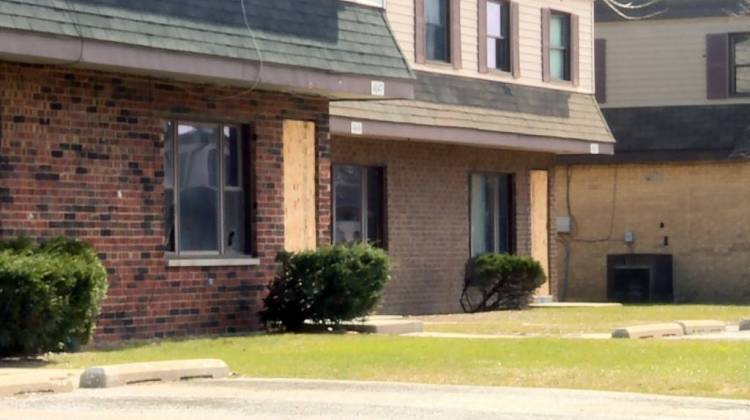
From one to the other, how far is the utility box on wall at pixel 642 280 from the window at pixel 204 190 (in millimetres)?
18781

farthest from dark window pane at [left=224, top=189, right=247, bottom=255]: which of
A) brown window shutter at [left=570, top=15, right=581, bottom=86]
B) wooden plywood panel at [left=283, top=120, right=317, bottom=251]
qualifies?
brown window shutter at [left=570, top=15, right=581, bottom=86]

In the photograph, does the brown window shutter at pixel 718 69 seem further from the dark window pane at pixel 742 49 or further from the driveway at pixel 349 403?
the driveway at pixel 349 403

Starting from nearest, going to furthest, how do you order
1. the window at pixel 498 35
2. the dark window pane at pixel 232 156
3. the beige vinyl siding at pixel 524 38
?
the dark window pane at pixel 232 156
the beige vinyl siding at pixel 524 38
the window at pixel 498 35

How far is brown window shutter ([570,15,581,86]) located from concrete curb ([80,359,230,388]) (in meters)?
20.2

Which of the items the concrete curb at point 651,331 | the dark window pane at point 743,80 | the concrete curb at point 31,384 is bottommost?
the concrete curb at point 651,331

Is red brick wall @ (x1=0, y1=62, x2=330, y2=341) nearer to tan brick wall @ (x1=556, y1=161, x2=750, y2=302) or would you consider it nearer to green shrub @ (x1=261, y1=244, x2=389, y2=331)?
green shrub @ (x1=261, y1=244, x2=389, y2=331)

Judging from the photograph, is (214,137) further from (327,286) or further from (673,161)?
(673,161)

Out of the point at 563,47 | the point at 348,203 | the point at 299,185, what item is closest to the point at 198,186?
the point at 299,185

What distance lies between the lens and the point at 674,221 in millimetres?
40125

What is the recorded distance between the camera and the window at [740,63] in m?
40.2

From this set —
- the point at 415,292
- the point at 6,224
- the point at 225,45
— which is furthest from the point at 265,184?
the point at 415,292

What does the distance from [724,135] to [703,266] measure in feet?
9.98

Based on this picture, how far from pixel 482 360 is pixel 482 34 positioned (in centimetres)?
1532

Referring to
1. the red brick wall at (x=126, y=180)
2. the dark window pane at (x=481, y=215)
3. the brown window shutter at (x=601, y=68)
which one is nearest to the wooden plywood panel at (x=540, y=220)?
A: the dark window pane at (x=481, y=215)
